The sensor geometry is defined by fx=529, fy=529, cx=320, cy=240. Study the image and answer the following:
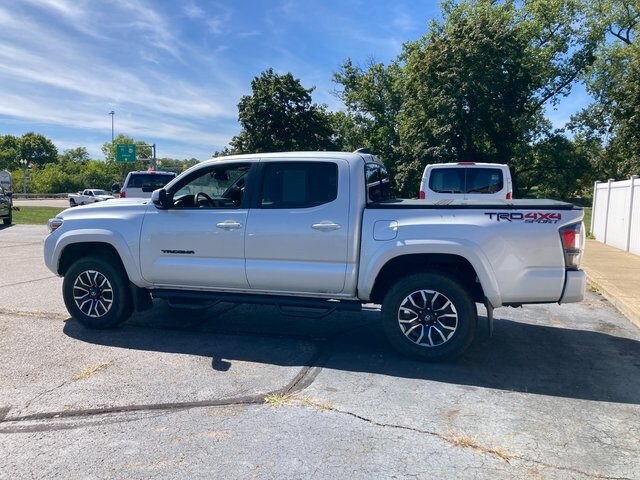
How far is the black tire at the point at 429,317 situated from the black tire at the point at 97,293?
3021 mm

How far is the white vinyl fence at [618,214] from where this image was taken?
42.2 ft

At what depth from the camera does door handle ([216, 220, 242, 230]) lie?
5.51m

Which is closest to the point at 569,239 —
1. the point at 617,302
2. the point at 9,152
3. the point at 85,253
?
the point at 617,302

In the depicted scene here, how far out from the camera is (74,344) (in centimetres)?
564

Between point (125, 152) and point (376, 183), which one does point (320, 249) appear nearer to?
point (376, 183)

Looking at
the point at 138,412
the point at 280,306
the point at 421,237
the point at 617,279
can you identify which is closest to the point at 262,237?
the point at 280,306

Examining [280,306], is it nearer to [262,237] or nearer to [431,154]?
[262,237]

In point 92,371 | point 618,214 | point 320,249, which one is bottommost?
point 92,371

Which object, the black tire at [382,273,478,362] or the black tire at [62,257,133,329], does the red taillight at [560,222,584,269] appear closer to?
the black tire at [382,273,478,362]

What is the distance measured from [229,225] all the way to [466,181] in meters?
6.95

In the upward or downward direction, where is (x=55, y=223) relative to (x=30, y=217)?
upward

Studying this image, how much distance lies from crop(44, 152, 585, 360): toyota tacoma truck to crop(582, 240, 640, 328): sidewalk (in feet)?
9.74

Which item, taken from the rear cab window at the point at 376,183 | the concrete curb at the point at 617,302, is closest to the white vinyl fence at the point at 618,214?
the concrete curb at the point at 617,302

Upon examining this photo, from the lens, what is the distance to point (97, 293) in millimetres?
6086
